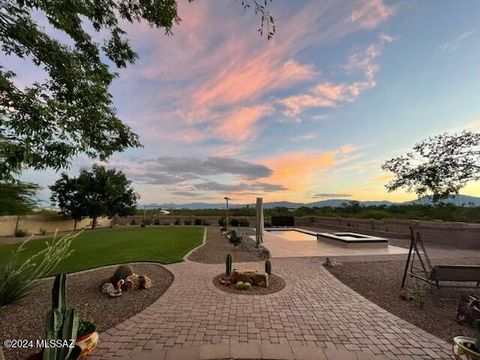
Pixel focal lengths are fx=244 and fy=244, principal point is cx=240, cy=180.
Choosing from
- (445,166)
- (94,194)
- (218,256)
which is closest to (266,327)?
(218,256)

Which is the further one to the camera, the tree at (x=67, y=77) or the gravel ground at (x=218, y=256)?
the gravel ground at (x=218, y=256)

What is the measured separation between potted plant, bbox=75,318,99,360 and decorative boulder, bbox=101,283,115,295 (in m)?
2.49

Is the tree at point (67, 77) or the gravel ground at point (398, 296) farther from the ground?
the tree at point (67, 77)

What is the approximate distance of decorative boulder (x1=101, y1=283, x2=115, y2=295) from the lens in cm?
553

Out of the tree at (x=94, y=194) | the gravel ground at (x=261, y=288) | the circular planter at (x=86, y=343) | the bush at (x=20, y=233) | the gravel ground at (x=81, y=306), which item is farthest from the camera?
the tree at (x=94, y=194)

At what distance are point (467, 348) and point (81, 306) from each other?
6.17 m

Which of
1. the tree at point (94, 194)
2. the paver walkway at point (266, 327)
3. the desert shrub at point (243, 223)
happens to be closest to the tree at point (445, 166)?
the paver walkway at point (266, 327)

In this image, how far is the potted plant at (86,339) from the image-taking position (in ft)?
9.39

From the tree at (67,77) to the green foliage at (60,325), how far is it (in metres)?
1.63

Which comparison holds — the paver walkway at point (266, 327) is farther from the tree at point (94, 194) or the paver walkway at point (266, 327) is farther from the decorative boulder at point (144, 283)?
the tree at point (94, 194)

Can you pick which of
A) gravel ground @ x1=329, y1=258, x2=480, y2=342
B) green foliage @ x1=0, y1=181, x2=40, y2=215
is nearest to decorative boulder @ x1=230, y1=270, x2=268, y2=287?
gravel ground @ x1=329, y1=258, x2=480, y2=342

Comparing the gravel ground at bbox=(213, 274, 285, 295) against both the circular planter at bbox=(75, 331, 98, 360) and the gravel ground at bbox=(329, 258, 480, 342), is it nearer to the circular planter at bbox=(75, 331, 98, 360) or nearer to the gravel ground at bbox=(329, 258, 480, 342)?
the gravel ground at bbox=(329, 258, 480, 342)

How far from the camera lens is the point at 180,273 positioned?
24.7 feet

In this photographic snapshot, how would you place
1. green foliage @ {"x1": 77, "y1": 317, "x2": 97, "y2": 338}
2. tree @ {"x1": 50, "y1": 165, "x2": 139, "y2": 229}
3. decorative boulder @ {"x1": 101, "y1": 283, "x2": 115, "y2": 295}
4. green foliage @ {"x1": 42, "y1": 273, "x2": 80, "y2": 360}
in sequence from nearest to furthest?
1. green foliage @ {"x1": 42, "y1": 273, "x2": 80, "y2": 360}
2. green foliage @ {"x1": 77, "y1": 317, "x2": 97, "y2": 338}
3. decorative boulder @ {"x1": 101, "y1": 283, "x2": 115, "y2": 295}
4. tree @ {"x1": 50, "y1": 165, "x2": 139, "y2": 229}
